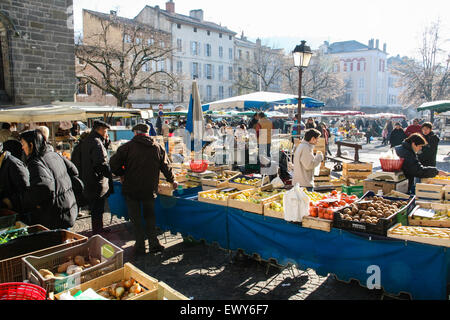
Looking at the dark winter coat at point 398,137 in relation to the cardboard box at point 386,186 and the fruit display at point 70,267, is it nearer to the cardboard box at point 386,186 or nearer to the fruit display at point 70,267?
the cardboard box at point 386,186

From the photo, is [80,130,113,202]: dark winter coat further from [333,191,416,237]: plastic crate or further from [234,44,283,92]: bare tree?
[234,44,283,92]: bare tree

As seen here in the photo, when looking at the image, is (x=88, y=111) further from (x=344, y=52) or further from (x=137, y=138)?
(x=344, y=52)

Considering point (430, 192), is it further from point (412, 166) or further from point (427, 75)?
point (427, 75)

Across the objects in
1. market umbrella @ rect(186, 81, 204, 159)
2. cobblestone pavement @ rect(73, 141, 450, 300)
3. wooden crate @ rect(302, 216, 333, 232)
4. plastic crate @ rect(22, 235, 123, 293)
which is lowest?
cobblestone pavement @ rect(73, 141, 450, 300)

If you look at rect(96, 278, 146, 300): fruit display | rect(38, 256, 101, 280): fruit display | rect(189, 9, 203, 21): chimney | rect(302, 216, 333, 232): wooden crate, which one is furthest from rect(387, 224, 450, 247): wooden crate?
rect(189, 9, 203, 21): chimney

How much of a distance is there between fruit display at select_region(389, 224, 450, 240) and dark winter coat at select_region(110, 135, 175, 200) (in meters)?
3.32

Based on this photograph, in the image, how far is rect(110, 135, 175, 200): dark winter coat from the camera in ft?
16.6

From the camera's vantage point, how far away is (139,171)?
5.08m

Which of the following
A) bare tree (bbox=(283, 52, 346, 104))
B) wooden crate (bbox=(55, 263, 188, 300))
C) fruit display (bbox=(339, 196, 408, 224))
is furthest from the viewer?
bare tree (bbox=(283, 52, 346, 104))

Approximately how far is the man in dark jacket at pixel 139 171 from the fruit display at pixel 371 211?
2790 millimetres

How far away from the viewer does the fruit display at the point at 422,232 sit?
3.35 meters

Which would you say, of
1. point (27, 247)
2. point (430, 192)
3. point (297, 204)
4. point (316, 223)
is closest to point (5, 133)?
point (27, 247)

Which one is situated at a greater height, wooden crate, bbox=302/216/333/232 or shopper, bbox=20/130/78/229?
shopper, bbox=20/130/78/229
